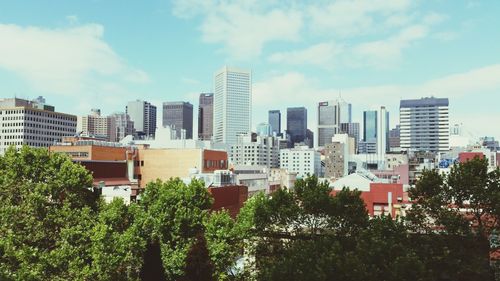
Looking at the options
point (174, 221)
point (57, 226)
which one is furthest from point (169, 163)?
point (57, 226)

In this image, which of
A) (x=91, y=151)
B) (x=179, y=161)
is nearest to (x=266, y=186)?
(x=179, y=161)

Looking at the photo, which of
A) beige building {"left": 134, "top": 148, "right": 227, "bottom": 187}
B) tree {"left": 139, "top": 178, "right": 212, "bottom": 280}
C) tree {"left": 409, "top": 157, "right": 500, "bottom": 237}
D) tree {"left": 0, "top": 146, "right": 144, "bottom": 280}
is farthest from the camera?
beige building {"left": 134, "top": 148, "right": 227, "bottom": 187}

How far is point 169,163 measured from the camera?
94.6 meters

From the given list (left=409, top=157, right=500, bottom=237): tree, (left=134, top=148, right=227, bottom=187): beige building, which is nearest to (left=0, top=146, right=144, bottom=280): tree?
(left=409, top=157, right=500, bottom=237): tree

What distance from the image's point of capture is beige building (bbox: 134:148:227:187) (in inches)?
3639

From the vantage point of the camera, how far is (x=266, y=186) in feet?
431

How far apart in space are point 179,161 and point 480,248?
72.6 m

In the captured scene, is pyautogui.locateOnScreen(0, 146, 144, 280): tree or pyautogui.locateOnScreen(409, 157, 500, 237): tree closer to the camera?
pyautogui.locateOnScreen(409, 157, 500, 237): tree

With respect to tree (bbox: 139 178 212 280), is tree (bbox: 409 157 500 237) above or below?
above

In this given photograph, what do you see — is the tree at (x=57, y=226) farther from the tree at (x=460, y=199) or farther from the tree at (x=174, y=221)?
the tree at (x=460, y=199)

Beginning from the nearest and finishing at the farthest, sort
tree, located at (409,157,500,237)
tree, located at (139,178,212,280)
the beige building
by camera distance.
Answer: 1. tree, located at (409,157,500,237)
2. tree, located at (139,178,212,280)
3. the beige building

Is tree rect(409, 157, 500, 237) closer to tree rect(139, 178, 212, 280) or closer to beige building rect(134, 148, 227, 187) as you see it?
tree rect(139, 178, 212, 280)

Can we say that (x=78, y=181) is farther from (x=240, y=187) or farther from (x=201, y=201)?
(x=240, y=187)

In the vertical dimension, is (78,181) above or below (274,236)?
above
